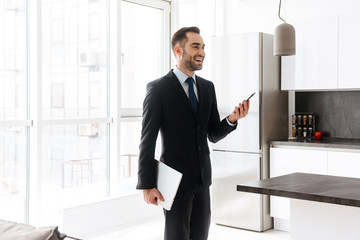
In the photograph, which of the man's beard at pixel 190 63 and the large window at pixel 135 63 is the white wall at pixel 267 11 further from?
the man's beard at pixel 190 63

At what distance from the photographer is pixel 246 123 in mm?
4703

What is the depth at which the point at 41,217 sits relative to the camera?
4082 millimetres

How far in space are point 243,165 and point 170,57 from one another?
164 cm

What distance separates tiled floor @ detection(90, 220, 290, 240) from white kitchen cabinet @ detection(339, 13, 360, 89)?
1.58m

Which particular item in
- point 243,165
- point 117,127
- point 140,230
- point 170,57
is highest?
point 170,57

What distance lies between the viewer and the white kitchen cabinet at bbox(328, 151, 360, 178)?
4.09 m

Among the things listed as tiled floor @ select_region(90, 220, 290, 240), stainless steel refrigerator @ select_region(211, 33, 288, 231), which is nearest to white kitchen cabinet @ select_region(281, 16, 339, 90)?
stainless steel refrigerator @ select_region(211, 33, 288, 231)

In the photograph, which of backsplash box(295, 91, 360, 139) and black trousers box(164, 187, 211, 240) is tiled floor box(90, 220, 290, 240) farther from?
black trousers box(164, 187, 211, 240)

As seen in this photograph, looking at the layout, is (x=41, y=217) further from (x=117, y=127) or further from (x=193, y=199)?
(x=193, y=199)

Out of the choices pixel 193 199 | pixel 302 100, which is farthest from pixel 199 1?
pixel 193 199

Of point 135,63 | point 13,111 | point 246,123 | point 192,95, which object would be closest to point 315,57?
point 246,123

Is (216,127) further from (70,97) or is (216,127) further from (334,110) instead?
(334,110)

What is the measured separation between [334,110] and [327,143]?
0.66m

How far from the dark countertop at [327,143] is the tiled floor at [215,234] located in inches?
35.1
